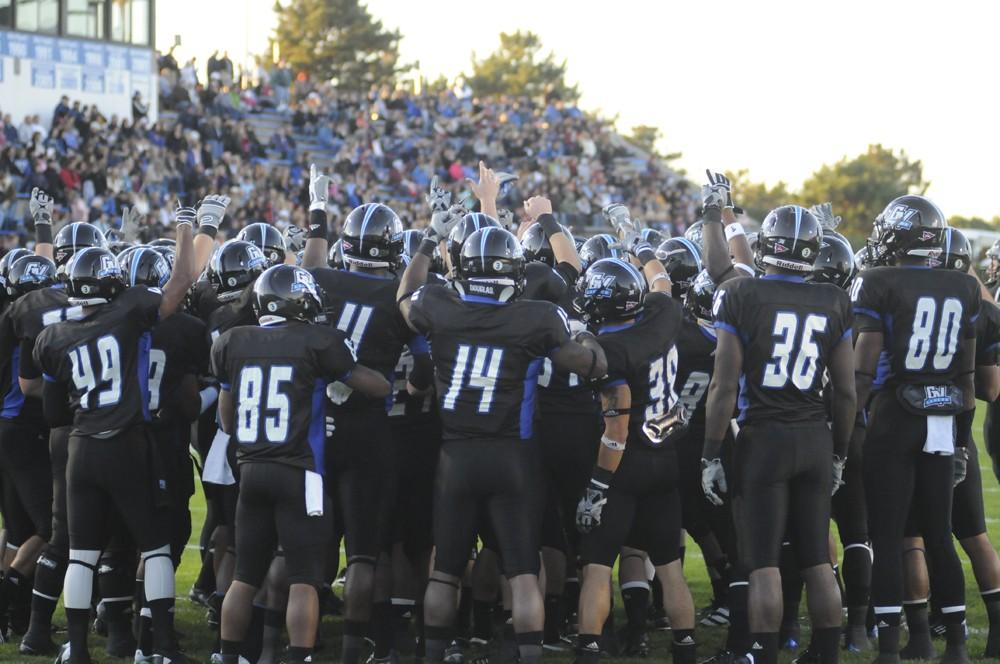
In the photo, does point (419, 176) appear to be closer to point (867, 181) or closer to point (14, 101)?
point (14, 101)

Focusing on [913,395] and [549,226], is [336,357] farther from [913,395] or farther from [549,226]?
[913,395]

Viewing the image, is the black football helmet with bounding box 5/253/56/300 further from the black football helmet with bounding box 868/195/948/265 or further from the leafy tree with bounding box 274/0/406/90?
the leafy tree with bounding box 274/0/406/90

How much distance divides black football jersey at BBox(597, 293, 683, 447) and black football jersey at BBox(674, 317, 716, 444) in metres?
0.57

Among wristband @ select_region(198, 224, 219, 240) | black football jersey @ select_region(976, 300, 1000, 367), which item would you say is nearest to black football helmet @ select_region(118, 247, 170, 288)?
wristband @ select_region(198, 224, 219, 240)

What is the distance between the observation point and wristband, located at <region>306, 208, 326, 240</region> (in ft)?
23.0

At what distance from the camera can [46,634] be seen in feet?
22.8

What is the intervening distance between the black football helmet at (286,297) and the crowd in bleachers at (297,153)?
1533 centimetres

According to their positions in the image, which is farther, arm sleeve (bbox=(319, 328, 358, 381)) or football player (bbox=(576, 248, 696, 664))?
football player (bbox=(576, 248, 696, 664))

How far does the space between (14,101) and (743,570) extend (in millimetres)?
21992

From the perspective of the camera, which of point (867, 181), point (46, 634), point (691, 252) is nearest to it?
point (46, 634)

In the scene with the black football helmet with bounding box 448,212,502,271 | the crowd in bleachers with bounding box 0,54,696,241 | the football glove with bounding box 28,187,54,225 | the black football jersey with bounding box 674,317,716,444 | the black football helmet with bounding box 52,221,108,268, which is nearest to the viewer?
the black football helmet with bounding box 448,212,502,271

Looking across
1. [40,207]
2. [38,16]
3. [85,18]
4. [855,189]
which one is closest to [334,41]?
[855,189]

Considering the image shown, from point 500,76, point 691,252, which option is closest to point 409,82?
point 500,76

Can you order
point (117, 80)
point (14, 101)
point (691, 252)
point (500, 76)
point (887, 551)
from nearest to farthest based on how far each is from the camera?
point (887, 551)
point (691, 252)
point (14, 101)
point (117, 80)
point (500, 76)
